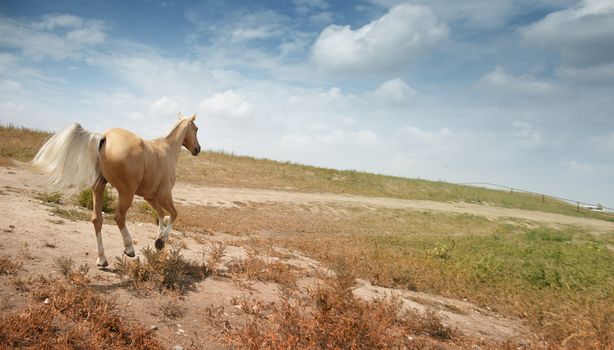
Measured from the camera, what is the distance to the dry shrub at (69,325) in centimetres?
398

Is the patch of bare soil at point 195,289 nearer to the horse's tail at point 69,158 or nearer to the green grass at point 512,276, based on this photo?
the horse's tail at point 69,158

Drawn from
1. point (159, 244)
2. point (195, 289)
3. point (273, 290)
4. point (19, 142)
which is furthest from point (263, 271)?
point (19, 142)

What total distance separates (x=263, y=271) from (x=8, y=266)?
418cm

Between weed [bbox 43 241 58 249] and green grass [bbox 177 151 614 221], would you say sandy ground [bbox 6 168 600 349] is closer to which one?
weed [bbox 43 241 58 249]

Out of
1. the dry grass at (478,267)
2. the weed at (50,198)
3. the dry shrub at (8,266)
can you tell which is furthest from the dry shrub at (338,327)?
the weed at (50,198)

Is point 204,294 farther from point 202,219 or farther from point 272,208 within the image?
point 272,208

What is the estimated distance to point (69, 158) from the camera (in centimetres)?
605

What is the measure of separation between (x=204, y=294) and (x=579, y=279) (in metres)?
12.1

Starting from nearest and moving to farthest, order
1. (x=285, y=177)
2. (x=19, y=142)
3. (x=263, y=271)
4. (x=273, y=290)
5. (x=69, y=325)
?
(x=69, y=325) → (x=273, y=290) → (x=263, y=271) → (x=19, y=142) → (x=285, y=177)

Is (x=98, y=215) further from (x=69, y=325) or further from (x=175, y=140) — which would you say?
(x=175, y=140)

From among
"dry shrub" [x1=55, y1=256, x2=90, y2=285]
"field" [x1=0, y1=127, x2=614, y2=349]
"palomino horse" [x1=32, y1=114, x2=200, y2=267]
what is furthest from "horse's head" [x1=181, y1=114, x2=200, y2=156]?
"dry shrub" [x1=55, y1=256, x2=90, y2=285]

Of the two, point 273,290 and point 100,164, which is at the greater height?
point 100,164

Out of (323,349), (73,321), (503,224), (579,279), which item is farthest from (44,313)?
(503,224)

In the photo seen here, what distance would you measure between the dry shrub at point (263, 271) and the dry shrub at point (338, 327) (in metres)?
1.04
